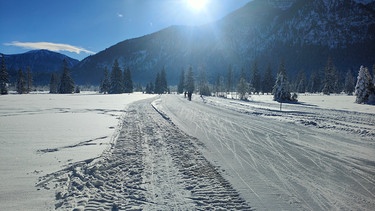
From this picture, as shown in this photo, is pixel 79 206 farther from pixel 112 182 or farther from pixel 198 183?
pixel 198 183

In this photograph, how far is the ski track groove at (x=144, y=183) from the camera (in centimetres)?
414

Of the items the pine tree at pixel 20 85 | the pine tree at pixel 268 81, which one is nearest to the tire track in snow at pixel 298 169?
the pine tree at pixel 268 81

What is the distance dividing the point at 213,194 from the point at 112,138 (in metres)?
6.19

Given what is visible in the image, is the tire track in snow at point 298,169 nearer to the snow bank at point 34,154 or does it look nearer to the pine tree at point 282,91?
the snow bank at point 34,154

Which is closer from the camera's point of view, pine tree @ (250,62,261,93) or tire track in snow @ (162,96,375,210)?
tire track in snow @ (162,96,375,210)

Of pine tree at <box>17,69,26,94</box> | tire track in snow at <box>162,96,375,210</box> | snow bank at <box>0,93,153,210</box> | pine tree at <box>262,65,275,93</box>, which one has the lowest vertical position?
snow bank at <box>0,93,153,210</box>

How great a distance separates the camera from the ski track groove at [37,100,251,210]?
4137 mm

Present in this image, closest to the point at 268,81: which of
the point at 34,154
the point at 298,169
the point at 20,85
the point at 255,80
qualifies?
the point at 255,80

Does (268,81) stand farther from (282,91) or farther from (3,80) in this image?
(3,80)

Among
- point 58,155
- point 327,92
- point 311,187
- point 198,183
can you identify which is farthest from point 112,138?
point 327,92

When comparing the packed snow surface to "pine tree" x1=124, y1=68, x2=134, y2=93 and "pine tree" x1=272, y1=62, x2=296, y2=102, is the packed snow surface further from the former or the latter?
"pine tree" x1=124, y1=68, x2=134, y2=93

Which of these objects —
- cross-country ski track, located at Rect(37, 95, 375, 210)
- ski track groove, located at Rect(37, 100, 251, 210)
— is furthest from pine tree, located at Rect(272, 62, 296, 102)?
ski track groove, located at Rect(37, 100, 251, 210)

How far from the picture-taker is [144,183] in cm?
507

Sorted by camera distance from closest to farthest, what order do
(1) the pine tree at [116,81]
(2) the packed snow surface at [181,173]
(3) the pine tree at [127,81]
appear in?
(2) the packed snow surface at [181,173] < (1) the pine tree at [116,81] < (3) the pine tree at [127,81]
